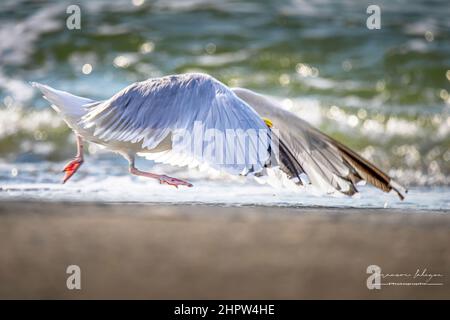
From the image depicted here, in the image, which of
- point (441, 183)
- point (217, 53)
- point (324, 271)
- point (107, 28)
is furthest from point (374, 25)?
point (324, 271)

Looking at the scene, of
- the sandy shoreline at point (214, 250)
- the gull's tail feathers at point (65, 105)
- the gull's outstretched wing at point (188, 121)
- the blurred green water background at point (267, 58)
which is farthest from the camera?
the blurred green water background at point (267, 58)

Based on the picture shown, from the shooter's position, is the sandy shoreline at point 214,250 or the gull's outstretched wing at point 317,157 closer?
the gull's outstretched wing at point 317,157

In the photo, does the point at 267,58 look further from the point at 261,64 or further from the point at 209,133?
the point at 209,133

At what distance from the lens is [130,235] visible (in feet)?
18.3

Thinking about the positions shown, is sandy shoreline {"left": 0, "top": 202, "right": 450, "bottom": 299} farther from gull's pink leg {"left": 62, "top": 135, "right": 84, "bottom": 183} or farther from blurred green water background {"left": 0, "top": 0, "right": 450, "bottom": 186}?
blurred green water background {"left": 0, "top": 0, "right": 450, "bottom": 186}

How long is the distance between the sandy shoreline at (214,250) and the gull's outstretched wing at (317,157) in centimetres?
66

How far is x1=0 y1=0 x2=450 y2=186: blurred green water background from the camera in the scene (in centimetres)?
796

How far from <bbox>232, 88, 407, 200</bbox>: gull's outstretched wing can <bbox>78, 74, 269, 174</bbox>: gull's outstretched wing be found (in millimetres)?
601

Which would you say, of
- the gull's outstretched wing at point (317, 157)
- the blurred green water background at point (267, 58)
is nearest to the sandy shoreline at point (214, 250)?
the gull's outstretched wing at point (317, 157)

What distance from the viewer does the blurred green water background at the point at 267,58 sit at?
7.96 m

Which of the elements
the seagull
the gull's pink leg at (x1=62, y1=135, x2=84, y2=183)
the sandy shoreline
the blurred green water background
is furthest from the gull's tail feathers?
the blurred green water background

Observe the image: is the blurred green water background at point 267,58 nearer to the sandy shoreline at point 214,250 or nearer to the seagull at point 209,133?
the sandy shoreline at point 214,250

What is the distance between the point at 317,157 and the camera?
4.35 meters
